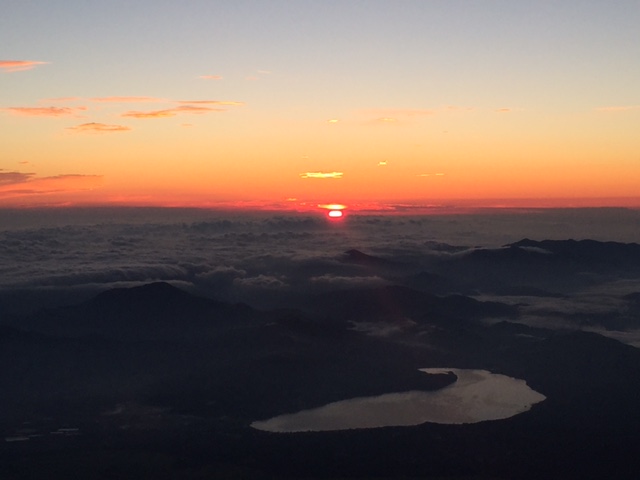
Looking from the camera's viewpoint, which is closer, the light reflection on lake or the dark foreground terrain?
the dark foreground terrain

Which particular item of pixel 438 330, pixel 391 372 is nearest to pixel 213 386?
pixel 391 372

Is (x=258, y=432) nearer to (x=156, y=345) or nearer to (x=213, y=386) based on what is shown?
(x=213, y=386)

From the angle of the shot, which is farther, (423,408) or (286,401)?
(286,401)

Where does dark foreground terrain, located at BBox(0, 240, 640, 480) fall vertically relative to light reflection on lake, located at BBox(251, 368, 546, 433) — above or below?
above

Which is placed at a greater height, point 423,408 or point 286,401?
point 286,401
